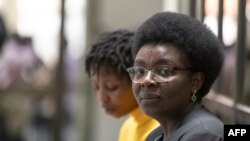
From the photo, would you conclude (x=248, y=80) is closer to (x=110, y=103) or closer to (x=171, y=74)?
(x=110, y=103)

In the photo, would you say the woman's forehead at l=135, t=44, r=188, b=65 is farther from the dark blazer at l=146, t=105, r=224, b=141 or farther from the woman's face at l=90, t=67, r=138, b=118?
the woman's face at l=90, t=67, r=138, b=118

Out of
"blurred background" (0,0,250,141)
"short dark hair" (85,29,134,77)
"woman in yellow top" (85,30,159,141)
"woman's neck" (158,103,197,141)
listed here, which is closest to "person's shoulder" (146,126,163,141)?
"woman's neck" (158,103,197,141)

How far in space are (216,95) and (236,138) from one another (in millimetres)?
1242

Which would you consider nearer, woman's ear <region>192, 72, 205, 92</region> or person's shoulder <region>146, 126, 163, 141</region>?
woman's ear <region>192, 72, 205, 92</region>

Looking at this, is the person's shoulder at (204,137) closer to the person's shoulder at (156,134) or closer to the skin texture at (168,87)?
the skin texture at (168,87)

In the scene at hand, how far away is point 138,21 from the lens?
5.24m

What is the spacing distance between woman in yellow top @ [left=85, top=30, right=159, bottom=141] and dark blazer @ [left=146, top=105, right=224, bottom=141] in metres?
0.62

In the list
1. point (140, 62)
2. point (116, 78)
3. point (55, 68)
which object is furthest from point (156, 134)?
point (55, 68)

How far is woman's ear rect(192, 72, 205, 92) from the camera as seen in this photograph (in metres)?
1.75

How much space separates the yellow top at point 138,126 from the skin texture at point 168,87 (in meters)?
0.49

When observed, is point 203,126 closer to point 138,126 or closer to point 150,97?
point 150,97

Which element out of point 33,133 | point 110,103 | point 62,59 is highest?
point 110,103

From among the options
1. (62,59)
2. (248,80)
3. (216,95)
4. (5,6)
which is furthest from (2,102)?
(248,80)

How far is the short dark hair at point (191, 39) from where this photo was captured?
5.66 feet
